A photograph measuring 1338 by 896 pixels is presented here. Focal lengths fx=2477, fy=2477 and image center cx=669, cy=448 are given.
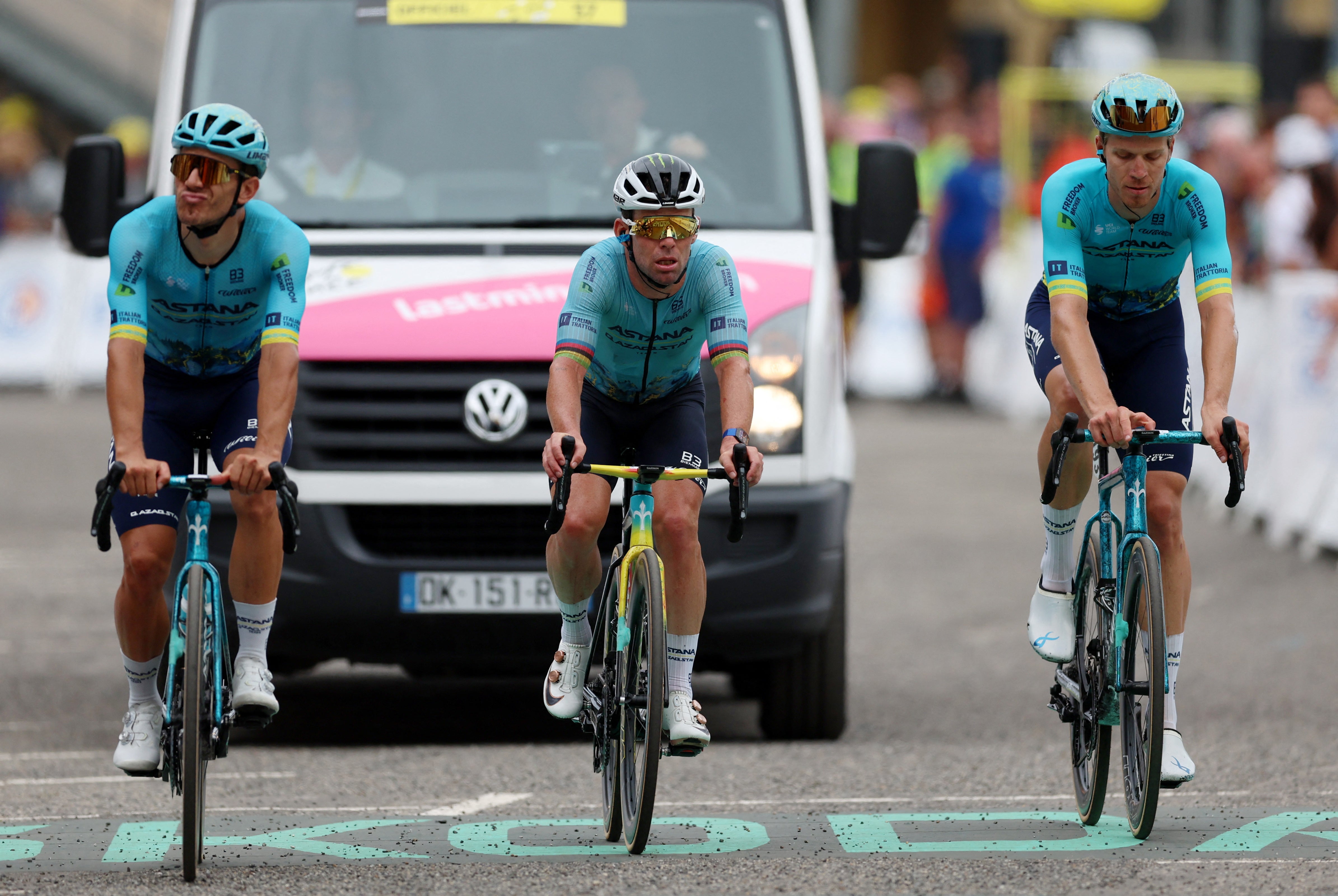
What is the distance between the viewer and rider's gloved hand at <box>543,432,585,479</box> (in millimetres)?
6605

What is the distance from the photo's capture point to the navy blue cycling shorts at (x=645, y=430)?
7285 millimetres

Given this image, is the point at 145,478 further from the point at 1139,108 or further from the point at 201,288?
the point at 1139,108

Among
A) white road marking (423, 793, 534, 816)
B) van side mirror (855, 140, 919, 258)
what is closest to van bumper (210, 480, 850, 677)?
white road marking (423, 793, 534, 816)

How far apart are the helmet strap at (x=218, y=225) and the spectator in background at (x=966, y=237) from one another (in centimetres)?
1605

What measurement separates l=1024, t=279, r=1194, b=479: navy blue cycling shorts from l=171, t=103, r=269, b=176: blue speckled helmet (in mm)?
2370

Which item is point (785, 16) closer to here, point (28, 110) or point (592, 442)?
point (592, 442)

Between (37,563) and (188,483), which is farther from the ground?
(188,483)

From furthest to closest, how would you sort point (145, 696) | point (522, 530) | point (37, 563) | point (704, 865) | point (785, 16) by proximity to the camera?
point (37, 563), point (785, 16), point (522, 530), point (145, 696), point (704, 865)

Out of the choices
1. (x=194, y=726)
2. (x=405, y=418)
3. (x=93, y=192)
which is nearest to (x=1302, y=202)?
(x=405, y=418)

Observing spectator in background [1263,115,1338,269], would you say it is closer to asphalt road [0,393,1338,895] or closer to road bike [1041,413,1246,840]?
asphalt road [0,393,1338,895]

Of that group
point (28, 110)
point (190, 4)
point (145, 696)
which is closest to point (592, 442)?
point (145, 696)

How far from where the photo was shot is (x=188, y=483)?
6.62m

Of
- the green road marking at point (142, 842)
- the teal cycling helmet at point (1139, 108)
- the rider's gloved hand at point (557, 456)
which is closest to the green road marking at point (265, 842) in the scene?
the green road marking at point (142, 842)

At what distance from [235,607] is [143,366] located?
2.58 ft
